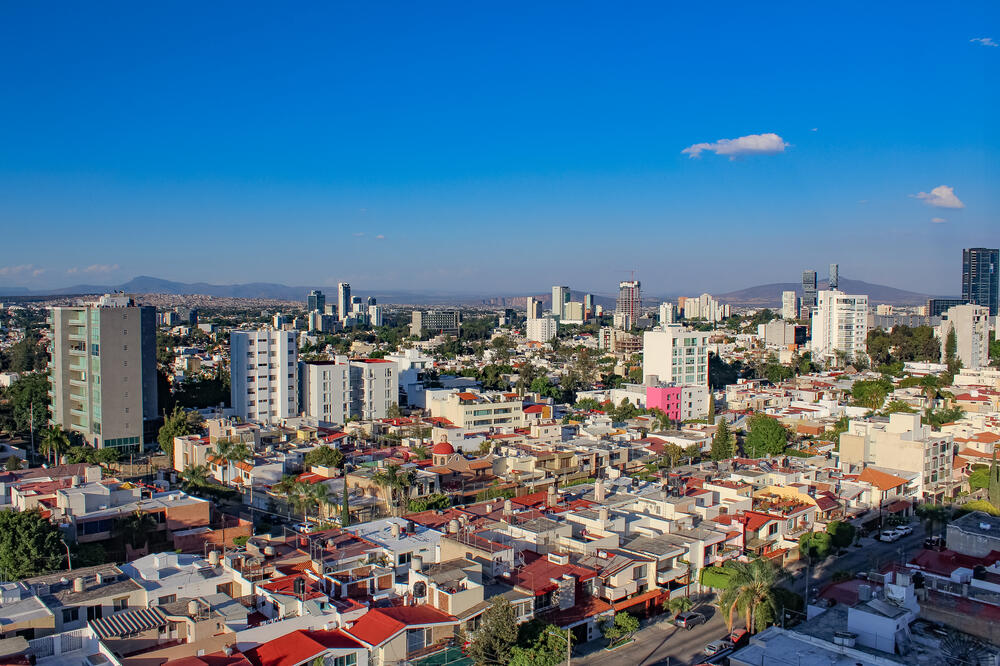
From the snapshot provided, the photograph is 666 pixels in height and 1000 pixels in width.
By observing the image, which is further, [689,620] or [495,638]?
[689,620]

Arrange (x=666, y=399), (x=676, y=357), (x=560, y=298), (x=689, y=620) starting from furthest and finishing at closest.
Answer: (x=560, y=298)
(x=676, y=357)
(x=666, y=399)
(x=689, y=620)

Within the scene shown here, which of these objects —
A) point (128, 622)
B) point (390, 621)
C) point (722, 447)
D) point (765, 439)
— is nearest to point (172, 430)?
point (128, 622)

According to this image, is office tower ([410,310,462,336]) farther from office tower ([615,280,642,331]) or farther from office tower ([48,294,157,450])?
office tower ([48,294,157,450])

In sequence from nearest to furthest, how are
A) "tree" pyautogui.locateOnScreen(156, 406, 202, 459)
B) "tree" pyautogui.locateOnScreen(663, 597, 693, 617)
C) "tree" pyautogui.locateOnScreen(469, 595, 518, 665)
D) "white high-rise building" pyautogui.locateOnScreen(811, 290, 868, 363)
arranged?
"tree" pyautogui.locateOnScreen(469, 595, 518, 665), "tree" pyautogui.locateOnScreen(663, 597, 693, 617), "tree" pyautogui.locateOnScreen(156, 406, 202, 459), "white high-rise building" pyautogui.locateOnScreen(811, 290, 868, 363)

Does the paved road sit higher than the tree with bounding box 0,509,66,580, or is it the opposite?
the tree with bounding box 0,509,66,580

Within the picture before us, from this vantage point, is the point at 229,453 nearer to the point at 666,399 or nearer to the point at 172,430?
the point at 172,430

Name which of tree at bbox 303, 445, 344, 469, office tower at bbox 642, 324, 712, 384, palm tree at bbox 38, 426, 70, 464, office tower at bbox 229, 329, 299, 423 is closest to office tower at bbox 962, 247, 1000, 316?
office tower at bbox 642, 324, 712, 384

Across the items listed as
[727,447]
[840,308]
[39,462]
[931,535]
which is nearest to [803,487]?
[931,535]
